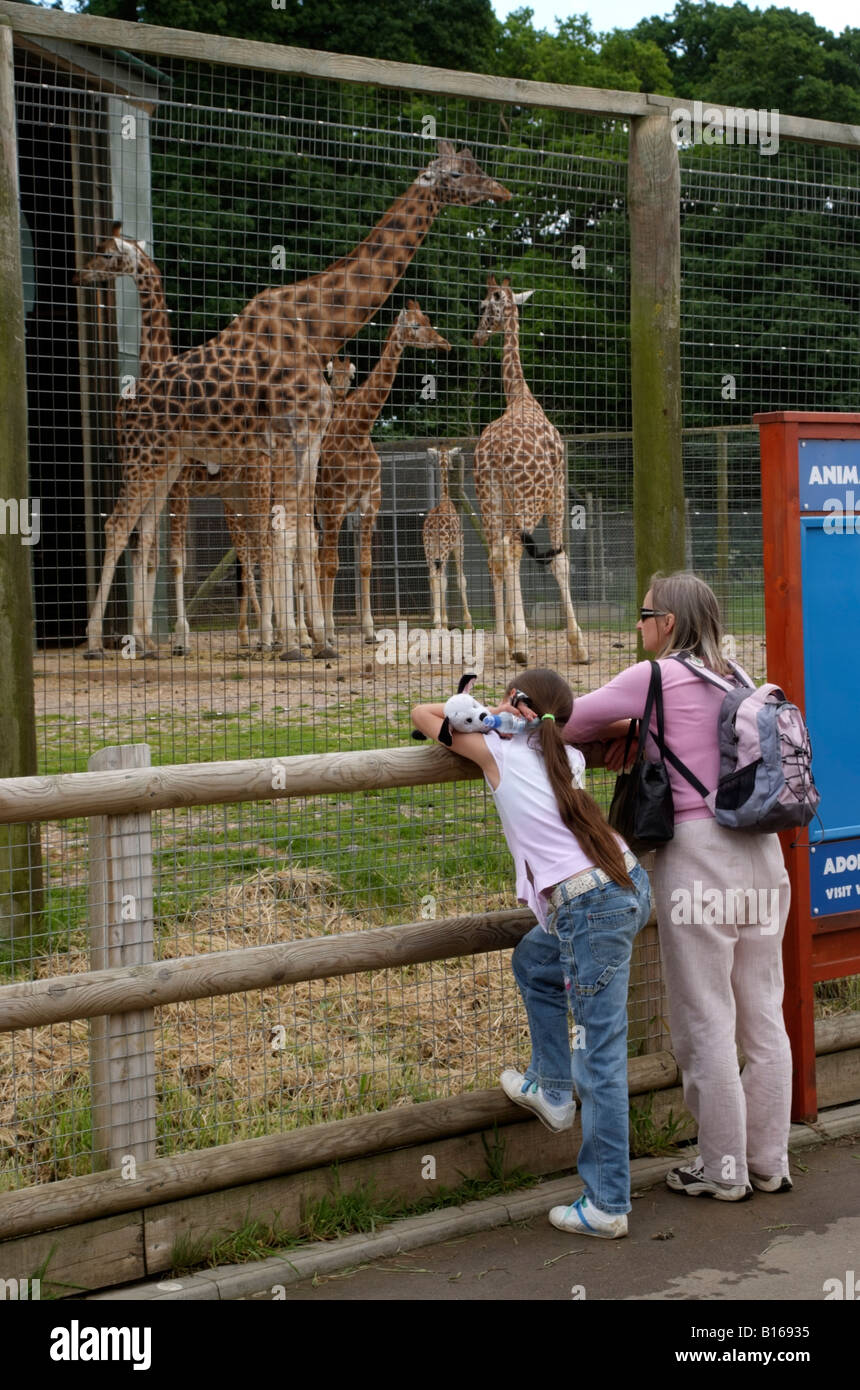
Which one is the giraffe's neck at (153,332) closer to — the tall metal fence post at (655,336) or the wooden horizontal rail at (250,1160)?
the tall metal fence post at (655,336)

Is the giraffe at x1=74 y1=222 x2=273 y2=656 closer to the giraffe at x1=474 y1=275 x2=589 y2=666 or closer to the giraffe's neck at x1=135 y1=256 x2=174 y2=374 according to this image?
the giraffe's neck at x1=135 y1=256 x2=174 y2=374

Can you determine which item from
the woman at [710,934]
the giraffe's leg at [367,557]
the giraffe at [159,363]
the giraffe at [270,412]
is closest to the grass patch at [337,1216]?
the woman at [710,934]

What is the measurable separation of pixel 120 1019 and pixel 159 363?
6.41 m

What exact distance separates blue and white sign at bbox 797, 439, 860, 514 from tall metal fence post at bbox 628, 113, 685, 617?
0.53 m

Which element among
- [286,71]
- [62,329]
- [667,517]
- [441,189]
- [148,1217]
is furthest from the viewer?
[62,329]

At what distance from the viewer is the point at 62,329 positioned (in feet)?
36.6

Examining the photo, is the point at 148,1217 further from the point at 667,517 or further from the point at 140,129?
the point at 140,129

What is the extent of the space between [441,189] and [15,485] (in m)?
3.02

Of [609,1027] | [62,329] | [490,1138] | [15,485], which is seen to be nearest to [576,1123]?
[490,1138]

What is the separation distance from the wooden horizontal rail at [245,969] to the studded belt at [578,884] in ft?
1.75

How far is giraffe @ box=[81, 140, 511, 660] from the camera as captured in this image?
7508 millimetres

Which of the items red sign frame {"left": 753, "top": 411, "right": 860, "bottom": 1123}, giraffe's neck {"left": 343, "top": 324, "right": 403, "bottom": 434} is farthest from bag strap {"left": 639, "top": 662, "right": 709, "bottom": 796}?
giraffe's neck {"left": 343, "top": 324, "right": 403, "bottom": 434}

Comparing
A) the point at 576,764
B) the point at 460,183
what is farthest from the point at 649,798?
the point at 460,183

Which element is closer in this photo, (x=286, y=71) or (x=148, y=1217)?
(x=148, y=1217)
